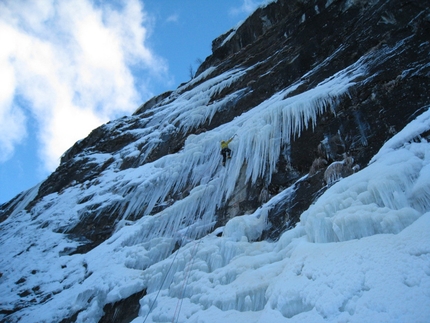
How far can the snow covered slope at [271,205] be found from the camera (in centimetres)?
361

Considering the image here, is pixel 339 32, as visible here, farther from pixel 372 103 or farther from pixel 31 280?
pixel 31 280

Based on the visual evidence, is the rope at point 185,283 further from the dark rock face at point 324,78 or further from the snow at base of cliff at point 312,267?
the dark rock face at point 324,78

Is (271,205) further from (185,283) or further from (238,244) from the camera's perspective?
(185,283)

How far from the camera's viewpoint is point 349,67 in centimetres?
837

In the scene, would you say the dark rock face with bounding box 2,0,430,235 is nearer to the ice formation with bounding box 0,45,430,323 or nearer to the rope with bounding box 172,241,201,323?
the ice formation with bounding box 0,45,430,323

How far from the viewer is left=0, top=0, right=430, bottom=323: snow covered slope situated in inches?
142

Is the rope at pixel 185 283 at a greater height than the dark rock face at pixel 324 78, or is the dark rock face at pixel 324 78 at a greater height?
the dark rock face at pixel 324 78

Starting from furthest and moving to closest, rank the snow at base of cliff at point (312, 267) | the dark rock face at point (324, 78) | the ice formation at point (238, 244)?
the dark rock face at point (324, 78)
the ice formation at point (238, 244)
the snow at base of cliff at point (312, 267)

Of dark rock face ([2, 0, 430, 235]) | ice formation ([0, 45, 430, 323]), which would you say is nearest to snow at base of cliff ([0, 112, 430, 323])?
ice formation ([0, 45, 430, 323])

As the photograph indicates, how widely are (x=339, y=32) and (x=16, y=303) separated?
42.3ft

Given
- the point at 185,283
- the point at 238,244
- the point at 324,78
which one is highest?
the point at 324,78

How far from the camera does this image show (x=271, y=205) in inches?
254

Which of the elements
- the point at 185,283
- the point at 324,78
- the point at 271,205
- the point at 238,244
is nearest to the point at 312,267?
the point at 238,244

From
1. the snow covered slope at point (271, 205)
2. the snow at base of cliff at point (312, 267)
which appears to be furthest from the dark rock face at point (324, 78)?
the snow at base of cliff at point (312, 267)
